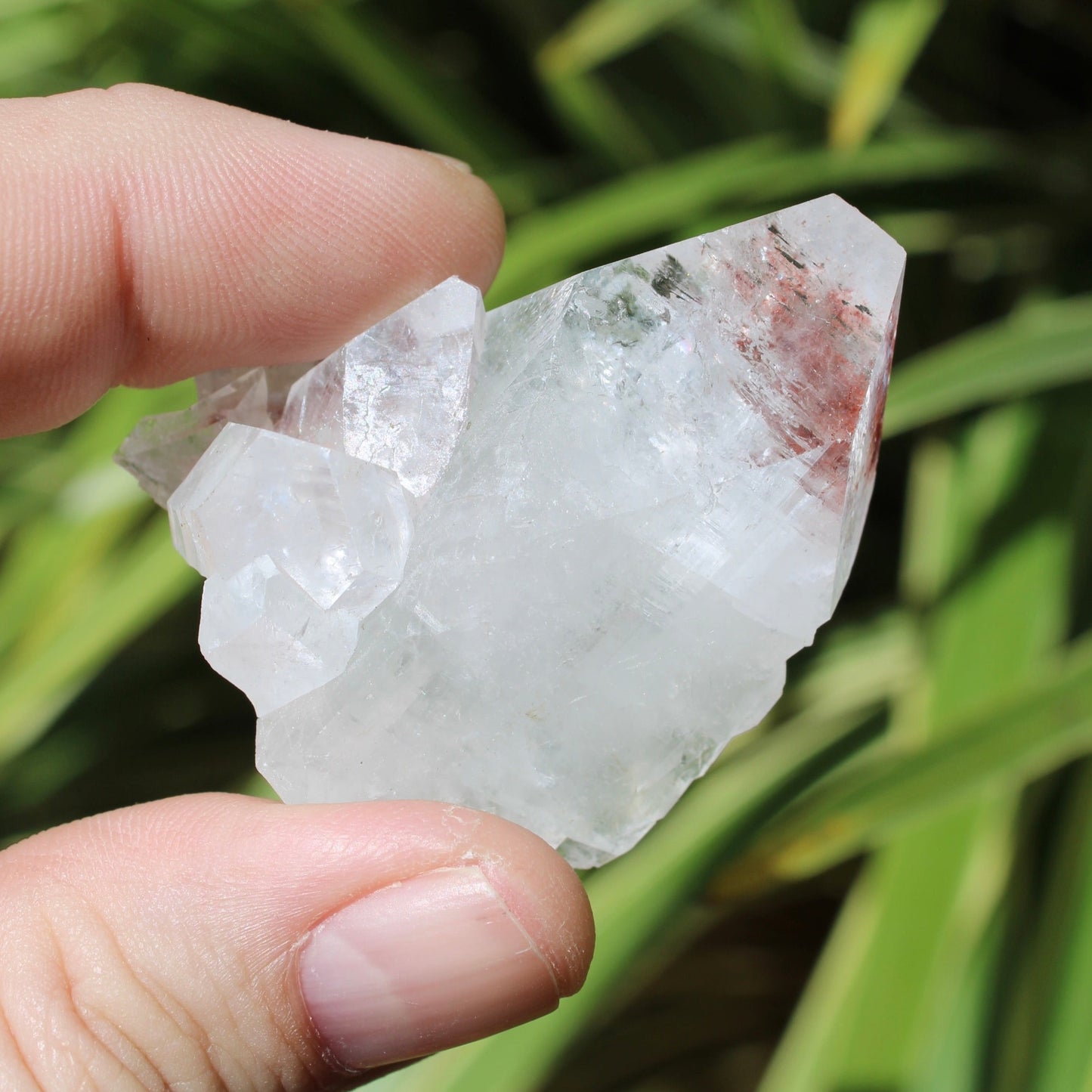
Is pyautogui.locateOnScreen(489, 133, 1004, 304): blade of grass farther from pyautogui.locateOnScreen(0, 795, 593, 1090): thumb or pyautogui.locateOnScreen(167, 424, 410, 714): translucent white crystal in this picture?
pyautogui.locateOnScreen(0, 795, 593, 1090): thumb

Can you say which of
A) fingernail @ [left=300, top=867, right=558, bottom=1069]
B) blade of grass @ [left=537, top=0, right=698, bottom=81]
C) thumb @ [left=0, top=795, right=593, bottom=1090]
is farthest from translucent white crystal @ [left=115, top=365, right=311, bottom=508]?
blade of grass @ [left=537, top=0, right=698, bottom=81]

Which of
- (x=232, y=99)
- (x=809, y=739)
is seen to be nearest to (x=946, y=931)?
(x=809, y=739)

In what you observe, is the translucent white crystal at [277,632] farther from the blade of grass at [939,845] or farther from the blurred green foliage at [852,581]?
the blade of grass at [939,845]

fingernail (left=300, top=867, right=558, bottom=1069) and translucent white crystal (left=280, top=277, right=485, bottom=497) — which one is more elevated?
translucent white crystal (left=280, top=277, right=485, bottom=497)

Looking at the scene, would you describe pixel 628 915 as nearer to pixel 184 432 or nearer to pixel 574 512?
pixel 574 512

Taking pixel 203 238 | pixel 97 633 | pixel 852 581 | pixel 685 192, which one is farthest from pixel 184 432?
pixel 852 581

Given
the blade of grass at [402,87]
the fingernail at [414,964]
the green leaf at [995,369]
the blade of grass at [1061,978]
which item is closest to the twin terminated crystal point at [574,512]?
the fingernail at [414,964]
